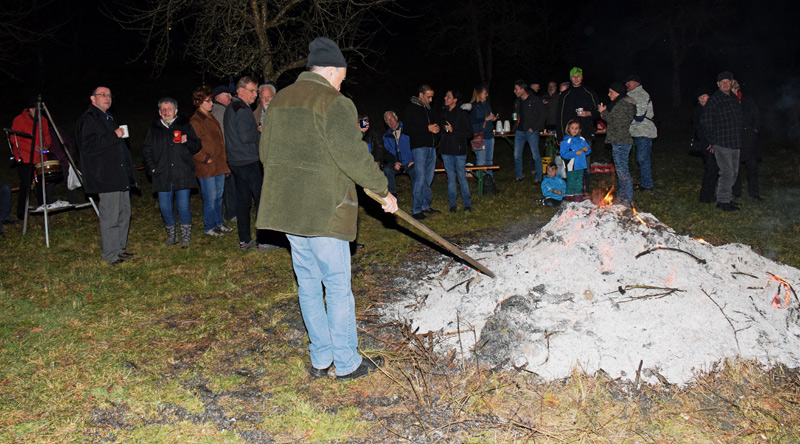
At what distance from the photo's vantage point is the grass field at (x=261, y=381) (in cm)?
372

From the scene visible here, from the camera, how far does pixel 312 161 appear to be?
378 centimetres

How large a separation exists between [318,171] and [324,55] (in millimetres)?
807

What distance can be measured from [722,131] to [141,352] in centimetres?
874

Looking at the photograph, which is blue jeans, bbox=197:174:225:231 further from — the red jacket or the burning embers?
the burning embers

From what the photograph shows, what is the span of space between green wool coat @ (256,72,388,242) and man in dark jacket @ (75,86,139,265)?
3.99 m

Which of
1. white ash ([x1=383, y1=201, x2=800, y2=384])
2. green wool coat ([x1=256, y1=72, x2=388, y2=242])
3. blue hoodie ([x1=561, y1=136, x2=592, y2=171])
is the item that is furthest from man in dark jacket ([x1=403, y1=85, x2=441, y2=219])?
green wool coat ([x1=256, y1=72, x2=388, y2=242])

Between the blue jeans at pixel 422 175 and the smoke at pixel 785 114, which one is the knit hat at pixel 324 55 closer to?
the blue jeans at pixel 422 175

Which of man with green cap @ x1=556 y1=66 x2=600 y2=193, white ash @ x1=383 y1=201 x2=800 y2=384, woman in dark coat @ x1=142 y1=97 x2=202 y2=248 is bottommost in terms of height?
white ash @ x1=383 y1=201 x2=800 y2=384

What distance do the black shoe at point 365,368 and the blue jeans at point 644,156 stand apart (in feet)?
24.6

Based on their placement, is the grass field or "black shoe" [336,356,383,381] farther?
"black shoe" [336,356,383,381]

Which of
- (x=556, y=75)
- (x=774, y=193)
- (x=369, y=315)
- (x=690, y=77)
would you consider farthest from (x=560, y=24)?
(x=369, y=315)

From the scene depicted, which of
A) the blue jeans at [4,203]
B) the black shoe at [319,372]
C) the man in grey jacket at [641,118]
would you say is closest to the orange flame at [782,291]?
the black shoe at [319,372]

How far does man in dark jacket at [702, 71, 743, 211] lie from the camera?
28.8 feet

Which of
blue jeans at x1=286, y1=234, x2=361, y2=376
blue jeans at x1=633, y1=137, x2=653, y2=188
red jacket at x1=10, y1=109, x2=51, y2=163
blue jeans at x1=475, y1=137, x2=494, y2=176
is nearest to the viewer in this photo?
blue jeans at x1=286, y1=234, x2=361, y2=376
